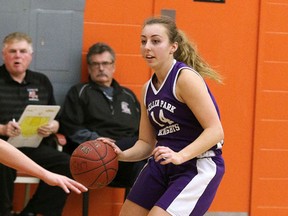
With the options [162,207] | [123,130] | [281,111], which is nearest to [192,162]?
[162,207]

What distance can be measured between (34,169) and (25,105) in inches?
112

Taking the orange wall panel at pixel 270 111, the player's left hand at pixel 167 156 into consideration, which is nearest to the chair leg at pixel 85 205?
the orange wall panel at pixel 270 111

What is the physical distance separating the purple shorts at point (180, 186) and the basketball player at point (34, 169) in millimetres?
1177

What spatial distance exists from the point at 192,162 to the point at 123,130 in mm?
1872

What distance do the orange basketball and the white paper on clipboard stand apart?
121 centimetres

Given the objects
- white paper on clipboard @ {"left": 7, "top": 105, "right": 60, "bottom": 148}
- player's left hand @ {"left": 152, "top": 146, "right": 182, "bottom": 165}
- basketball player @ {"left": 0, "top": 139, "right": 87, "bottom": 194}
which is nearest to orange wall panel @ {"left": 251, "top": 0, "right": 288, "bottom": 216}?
white paper on clipboard @ {"left": 7, "top": 105, "right": 60, "bottom": 148}

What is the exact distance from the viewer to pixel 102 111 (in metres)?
6.15

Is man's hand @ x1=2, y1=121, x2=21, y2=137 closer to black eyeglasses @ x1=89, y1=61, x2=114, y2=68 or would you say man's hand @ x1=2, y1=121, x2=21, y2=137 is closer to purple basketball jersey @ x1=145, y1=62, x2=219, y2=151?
black eyeglasses @ x1=89, y1=61, x2=114, y2=68

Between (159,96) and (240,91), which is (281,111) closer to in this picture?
(240,91)

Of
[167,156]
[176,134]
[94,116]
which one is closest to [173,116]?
[176,134]

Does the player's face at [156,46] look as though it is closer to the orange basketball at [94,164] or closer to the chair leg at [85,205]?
the orange basketball at [94,164]

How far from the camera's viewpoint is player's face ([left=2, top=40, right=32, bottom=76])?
591cm

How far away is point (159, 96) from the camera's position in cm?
439

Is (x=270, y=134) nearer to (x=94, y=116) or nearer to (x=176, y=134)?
(x=94, y=116)
